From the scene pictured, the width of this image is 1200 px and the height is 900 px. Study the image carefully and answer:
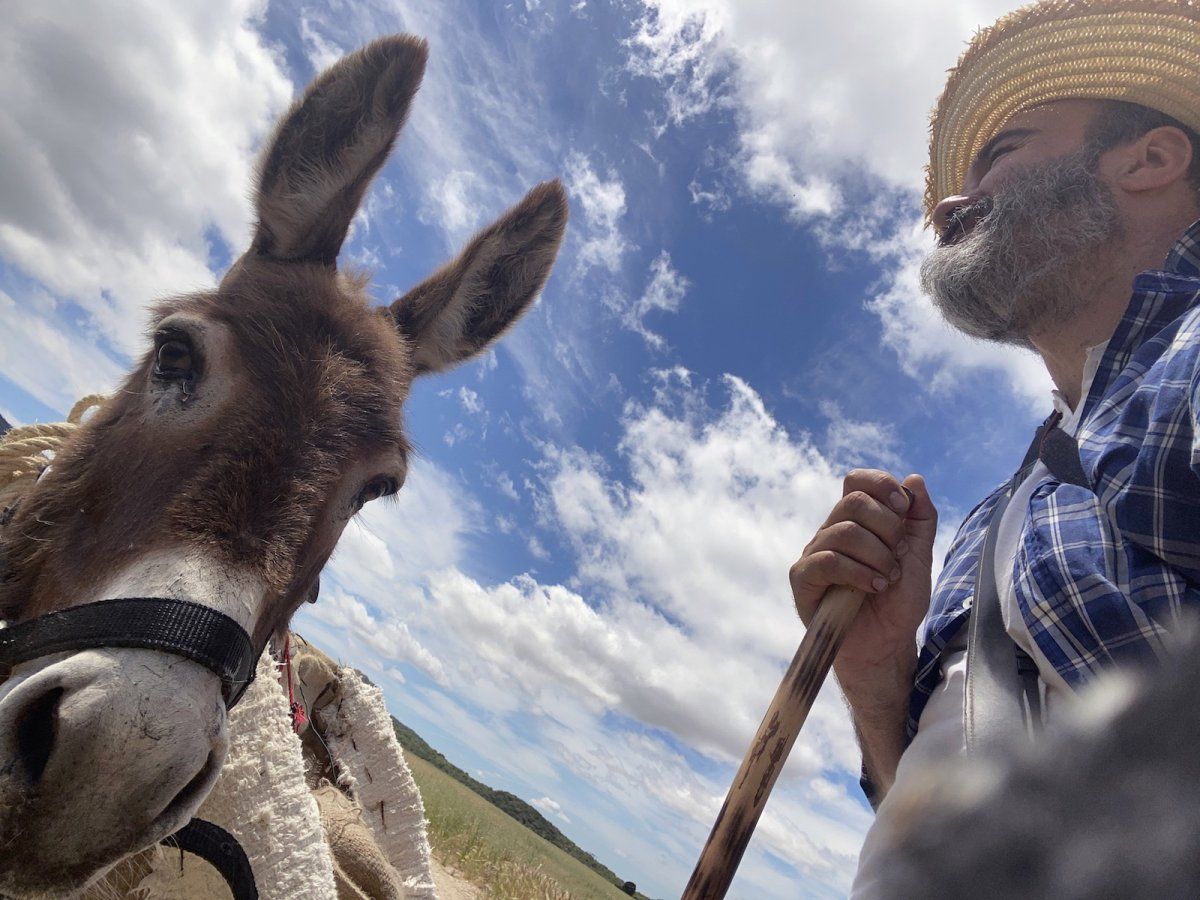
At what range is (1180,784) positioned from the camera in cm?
35

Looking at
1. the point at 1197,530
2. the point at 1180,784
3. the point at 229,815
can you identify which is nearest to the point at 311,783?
the point at 229,815

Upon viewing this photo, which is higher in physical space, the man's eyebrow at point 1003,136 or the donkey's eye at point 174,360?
the man's eyebrow at point 1003,136

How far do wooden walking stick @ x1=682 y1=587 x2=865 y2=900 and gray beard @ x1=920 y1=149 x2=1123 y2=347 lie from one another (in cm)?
136

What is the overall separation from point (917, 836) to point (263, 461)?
6.95ft

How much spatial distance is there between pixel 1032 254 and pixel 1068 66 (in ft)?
3.86

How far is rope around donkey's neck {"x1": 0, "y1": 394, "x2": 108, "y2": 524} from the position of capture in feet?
9.26

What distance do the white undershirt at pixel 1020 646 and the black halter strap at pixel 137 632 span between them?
1.53 m

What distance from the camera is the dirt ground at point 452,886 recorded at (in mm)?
8258

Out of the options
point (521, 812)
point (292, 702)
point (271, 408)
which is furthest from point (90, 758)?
point (521, 812)

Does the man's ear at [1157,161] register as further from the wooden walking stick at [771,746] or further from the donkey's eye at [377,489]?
the donkey's eye at [377,489]

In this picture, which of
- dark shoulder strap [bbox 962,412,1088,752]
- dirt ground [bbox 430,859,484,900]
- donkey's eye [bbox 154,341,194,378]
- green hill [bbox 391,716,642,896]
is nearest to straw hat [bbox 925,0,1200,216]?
dark shoulder strap [bbox 962,412,1088,752]

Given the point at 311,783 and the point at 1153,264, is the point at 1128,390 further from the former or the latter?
the point at 311,783

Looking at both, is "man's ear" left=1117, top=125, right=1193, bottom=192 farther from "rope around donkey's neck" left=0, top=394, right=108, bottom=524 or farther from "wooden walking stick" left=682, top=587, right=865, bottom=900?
"rope around donkey's neck" left=0, top=394, right=108, bottom=524

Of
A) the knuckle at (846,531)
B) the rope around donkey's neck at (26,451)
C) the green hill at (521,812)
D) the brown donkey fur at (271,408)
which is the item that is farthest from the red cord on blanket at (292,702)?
the green hill at (521,812)
